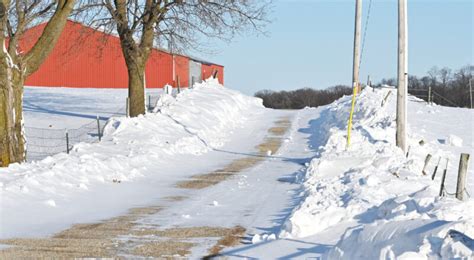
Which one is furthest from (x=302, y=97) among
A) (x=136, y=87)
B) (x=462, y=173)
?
(x=462, y=173)

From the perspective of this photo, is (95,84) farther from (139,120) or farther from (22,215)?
(22,215)

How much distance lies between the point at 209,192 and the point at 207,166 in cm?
Result: 520

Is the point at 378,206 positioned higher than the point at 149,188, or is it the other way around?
the point at 378,206

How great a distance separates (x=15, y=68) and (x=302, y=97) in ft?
334

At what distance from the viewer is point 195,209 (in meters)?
12.5

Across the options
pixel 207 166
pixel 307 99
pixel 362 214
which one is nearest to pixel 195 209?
pixel 362 214

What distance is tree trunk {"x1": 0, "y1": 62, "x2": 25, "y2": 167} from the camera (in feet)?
52.8

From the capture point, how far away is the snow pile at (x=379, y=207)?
6582 mm

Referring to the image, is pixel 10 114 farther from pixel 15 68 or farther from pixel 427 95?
pixel 427 95

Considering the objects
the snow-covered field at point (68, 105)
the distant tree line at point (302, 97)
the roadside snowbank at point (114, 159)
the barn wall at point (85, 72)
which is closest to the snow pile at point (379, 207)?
the roadside snowbank at point (114, 159)

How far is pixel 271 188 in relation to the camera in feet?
49.5

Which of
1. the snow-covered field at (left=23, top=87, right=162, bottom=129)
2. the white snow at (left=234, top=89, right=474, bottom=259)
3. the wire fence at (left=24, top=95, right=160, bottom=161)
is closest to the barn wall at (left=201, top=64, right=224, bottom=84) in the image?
the snow-covered field at (left=23, top=87, right=162, bottom=129)

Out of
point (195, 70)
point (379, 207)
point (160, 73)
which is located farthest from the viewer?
point (195, 70)

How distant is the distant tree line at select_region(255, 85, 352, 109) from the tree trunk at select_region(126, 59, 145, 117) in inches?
3278
